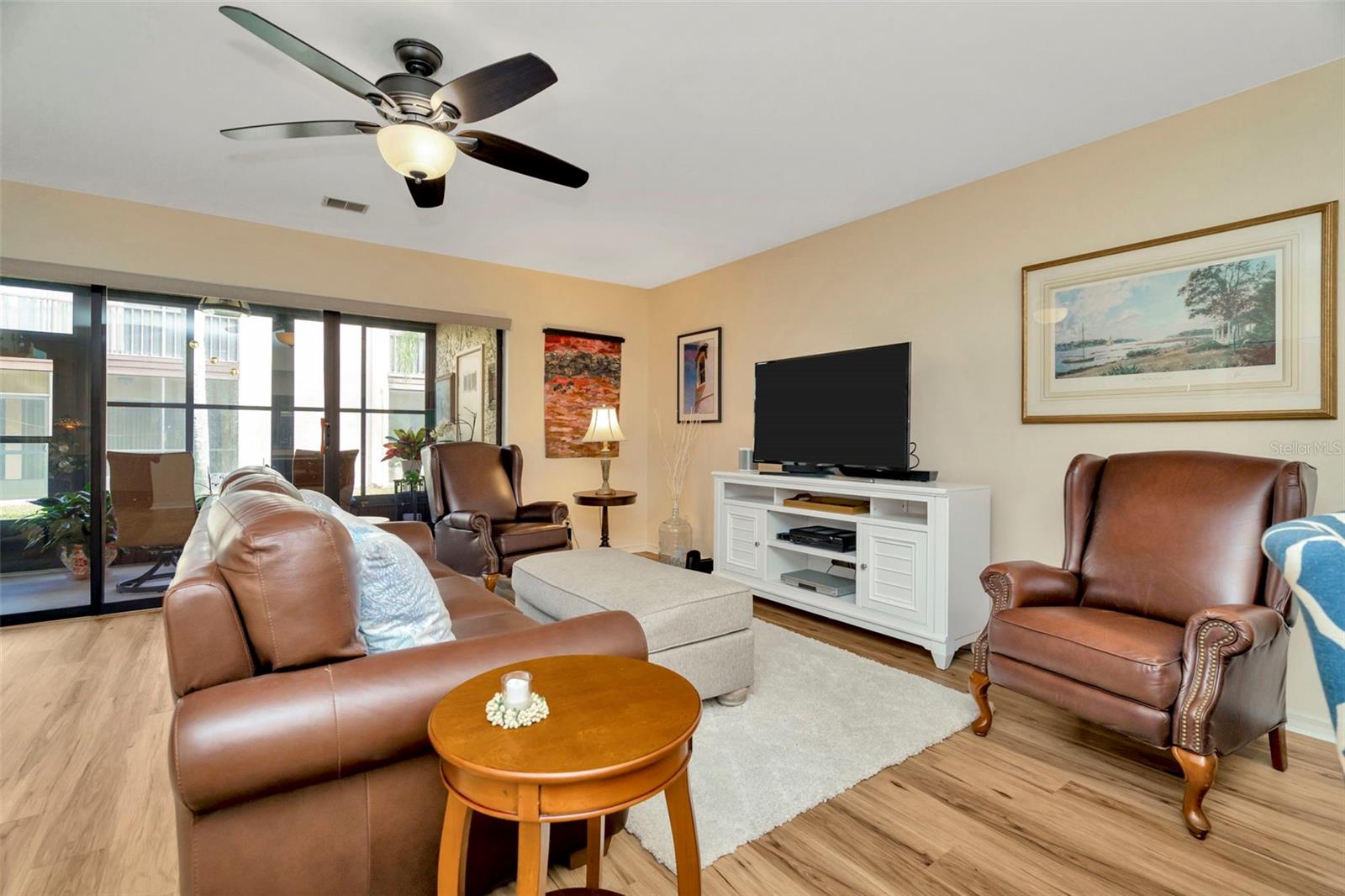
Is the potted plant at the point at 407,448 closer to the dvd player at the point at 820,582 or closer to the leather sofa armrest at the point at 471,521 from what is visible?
the leather sofa armrest at the point at 471,521

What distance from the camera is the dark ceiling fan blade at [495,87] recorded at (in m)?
1.84

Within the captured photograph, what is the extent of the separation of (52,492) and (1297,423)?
6197mm

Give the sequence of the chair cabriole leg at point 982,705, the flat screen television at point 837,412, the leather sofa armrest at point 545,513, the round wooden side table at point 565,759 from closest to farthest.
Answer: the round wooden side table at point 565,759 → the chair cabriole leg at point 982,705 → the flat screen television at point 837,412 → the leather sofa armrest at point 545,513

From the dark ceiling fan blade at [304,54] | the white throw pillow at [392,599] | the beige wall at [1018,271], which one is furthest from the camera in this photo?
the beige wall at [1018,271]

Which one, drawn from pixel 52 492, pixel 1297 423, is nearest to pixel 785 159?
pixel 1297 423

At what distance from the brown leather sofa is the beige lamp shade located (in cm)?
367

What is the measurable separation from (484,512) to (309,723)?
3.12 m

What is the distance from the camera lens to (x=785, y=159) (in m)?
3.09

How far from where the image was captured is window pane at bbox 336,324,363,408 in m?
4.46

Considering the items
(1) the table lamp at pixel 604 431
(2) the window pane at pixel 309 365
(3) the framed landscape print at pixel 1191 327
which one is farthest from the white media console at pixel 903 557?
(2) the window pane at pixel 309 365

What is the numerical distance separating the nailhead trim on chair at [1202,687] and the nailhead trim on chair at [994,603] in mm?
577

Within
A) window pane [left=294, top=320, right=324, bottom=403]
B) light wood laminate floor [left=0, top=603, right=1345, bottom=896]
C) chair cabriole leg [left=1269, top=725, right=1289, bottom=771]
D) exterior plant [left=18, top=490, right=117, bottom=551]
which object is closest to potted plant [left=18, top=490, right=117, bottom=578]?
exterior plant [left=18, top=490, right=117, bottom=551]

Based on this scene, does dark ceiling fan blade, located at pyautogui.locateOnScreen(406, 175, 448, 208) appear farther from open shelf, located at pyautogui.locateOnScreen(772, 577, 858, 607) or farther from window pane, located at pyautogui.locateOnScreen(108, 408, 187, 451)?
open shelf, located at pyautogui.locateOnScreen(772, 577, 858, 607)

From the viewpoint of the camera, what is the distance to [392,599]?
4.76ft
